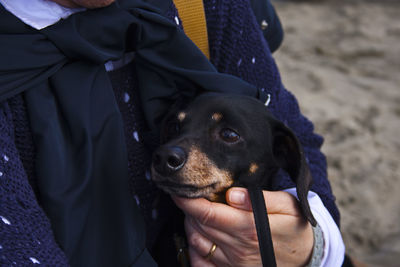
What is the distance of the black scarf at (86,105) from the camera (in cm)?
106

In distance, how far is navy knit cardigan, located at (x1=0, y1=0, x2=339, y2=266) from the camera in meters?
0.99

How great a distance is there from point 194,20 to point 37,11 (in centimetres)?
48

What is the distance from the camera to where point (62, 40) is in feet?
3.60

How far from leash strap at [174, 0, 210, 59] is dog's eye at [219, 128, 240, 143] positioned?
275 mm

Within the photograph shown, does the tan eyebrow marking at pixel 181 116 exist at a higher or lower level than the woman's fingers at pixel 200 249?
higher

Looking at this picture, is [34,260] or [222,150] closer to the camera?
[34,260]

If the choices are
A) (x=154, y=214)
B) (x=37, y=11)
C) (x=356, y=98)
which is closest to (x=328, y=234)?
(x=154, y=214)

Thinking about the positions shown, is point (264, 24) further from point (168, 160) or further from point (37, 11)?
point (37, 11)

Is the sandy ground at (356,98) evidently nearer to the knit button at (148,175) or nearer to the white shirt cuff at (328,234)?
the white shirt cuff at (328,234)

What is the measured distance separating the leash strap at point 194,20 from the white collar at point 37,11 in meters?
0.38

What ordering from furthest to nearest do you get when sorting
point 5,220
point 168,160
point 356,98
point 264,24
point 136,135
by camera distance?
point 356,98 → point 264,24 → point 136,135 → point 168,160 → point 5,220

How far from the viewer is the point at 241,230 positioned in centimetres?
123

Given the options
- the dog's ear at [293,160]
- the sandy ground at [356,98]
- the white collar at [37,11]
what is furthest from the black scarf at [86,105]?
the sandy ground at [356,98]

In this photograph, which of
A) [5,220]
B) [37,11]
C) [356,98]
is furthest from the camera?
[356,98]
